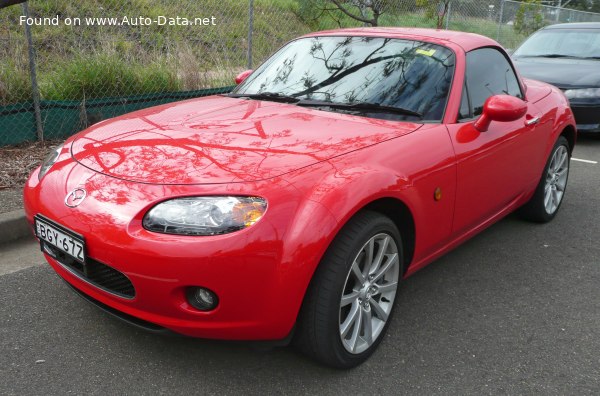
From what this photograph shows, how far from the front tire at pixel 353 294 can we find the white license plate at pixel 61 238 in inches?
35.7

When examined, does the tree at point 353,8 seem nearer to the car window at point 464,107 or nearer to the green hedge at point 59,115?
the green hedge at point 59,115

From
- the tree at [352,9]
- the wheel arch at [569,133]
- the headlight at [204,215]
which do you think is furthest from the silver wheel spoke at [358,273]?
the tree at [352,9]

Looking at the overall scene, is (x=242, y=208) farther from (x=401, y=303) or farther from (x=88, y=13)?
(x=88, y=13)

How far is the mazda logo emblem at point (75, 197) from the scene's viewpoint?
2254 mm

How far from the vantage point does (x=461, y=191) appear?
2932mm

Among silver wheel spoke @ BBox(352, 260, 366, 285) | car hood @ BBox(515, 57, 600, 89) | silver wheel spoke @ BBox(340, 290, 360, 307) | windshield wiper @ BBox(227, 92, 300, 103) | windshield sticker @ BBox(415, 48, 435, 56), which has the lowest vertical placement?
silver wheel spoke @ BBox(340, 290, 360, 307)

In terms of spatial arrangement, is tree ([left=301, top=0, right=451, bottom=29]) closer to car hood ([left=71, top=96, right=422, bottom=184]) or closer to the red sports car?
the red sports car

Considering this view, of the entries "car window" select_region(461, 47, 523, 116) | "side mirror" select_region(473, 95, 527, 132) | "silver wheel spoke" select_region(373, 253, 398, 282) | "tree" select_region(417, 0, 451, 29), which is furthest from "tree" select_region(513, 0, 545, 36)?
"silver wheel spoke" select_region(373, 253, 398, 282)

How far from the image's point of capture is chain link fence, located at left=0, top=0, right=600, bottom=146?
550cm

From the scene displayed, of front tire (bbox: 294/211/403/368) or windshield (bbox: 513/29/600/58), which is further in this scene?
windshield (bbox: 513/29/600/58)

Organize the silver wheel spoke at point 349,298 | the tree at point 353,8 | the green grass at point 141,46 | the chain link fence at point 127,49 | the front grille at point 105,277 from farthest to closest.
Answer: the tree at point 353,8 → the green grass at point 141,46 → the chain link fence at point 127,49 → the silver wheel spoke at point 349,298 → the front grille at point 105,277

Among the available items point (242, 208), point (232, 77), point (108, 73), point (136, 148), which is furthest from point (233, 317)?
point (232, 77)

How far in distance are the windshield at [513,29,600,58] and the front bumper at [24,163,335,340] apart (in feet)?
23.3

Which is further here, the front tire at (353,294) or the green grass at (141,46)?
the green grass at (141,46)
